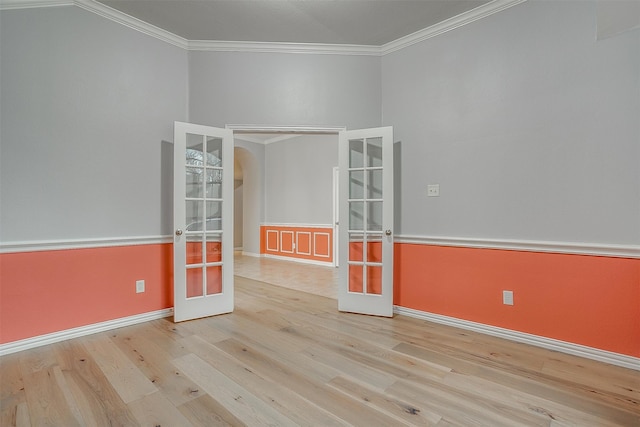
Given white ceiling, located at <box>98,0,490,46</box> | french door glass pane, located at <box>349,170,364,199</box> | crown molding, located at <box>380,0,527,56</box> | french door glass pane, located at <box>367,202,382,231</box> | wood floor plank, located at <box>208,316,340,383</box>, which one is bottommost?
wood floor plank, located at <box>208,316,340,383</box>

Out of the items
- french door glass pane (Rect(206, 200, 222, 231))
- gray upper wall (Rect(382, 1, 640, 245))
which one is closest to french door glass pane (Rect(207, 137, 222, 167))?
french door glass pane (Rect(206, 200, 222, 231))

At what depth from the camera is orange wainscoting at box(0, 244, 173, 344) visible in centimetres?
233

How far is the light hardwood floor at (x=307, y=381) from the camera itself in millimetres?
1577

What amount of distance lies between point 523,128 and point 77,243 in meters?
3.85

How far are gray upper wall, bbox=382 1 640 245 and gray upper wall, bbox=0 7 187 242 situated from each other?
2.45m

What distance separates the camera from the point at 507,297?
258cm

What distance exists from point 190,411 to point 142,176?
7.24ft

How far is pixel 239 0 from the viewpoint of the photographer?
260cm

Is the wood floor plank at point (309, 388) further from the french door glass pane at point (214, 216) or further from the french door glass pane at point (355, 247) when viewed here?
the french door glass pane at point (355, 247)

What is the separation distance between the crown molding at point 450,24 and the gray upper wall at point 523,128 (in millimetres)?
51

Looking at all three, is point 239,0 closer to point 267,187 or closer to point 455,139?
point 455,139

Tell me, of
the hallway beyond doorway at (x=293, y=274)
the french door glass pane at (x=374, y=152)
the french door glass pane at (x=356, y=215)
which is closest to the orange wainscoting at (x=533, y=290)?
the french door glass pane at (x=356, y=215)

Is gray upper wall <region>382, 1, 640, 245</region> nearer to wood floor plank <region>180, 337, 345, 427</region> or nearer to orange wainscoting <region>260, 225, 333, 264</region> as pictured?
wood floor plank <region>180, 337, 345, 427</region>

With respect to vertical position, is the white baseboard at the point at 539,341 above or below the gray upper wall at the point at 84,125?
below
